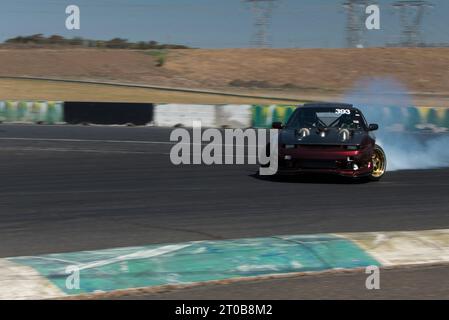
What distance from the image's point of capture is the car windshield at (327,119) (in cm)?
1361

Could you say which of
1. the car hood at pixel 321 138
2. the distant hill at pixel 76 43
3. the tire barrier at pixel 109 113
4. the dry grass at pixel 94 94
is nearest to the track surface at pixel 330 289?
the car hood at pixel 321 138

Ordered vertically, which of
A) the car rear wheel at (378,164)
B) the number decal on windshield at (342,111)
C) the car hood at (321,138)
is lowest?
the car rear wheel at (378,164)

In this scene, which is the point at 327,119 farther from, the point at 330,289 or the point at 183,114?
the point at 183,114

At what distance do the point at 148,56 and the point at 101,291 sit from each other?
6829cm

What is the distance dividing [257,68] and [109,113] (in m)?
43.5

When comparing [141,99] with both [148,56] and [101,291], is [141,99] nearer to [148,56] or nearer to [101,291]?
[148,56]

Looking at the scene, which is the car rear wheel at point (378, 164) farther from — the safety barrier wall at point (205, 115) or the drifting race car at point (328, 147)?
the safety barrier wall at point (205, 115)

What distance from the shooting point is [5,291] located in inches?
240

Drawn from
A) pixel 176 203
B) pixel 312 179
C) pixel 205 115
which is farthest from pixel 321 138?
pixel 205 115

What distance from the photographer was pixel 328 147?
12898mm

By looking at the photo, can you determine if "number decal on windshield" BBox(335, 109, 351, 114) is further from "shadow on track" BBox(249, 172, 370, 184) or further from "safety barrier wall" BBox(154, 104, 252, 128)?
"safety barrier wall" BBox(154, 104, 252, 128)

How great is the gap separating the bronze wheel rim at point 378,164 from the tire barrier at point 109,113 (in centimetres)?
1671

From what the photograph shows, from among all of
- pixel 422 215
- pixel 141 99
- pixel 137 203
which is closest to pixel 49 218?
pixel 137 203

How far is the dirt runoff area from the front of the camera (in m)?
64.2
